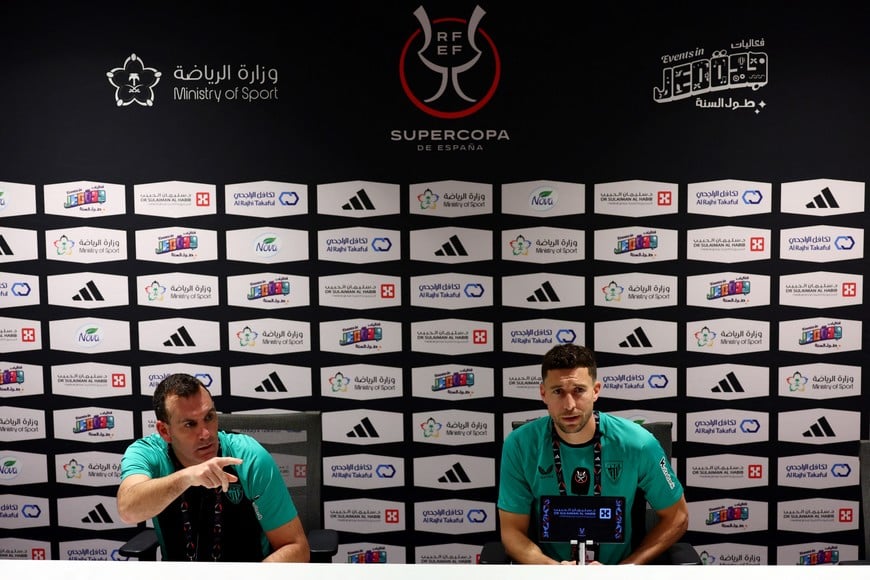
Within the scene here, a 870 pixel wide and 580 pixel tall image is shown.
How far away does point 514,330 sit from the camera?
11.2ft

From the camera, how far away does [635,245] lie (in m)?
3.36

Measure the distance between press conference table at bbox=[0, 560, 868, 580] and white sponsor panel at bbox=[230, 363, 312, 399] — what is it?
2578 mm

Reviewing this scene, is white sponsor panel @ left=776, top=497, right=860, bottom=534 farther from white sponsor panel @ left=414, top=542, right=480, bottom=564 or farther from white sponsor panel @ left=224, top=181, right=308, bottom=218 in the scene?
white sponsor panel @ left=224, top=181, right=308, bottom=218

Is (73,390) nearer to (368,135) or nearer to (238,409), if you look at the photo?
(238,409)

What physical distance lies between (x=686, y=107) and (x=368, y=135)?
4.34ft

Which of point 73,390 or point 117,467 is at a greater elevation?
point 73,390

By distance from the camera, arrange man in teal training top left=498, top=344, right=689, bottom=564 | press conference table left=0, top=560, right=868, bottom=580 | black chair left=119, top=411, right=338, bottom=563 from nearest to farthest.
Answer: press conference table left=0, top=560, right=868, bottom=580 < man in teal training top left=498, top=344, right=689, bottom=564 < black chair left=119, top=411, right=338, bottom=563

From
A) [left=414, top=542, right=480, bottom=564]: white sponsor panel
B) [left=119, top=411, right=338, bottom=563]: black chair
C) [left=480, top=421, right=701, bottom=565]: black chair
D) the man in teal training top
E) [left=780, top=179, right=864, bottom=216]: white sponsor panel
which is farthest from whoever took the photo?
[left=414, top=542, right=480, bottom=564]: white sponsor panel

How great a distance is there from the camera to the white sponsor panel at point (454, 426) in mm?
3471

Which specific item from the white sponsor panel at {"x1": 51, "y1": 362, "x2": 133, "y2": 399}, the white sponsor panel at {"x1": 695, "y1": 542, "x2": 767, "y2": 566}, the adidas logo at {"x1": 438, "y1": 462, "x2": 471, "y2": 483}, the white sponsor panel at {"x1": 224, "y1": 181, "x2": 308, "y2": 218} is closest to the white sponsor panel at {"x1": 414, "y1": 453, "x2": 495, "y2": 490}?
the adidas logo at {"x1": 438, "y1": 462, "x2": 471, "y2": 483}

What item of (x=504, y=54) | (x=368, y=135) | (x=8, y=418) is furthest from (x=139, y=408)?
(x=504, y=54)

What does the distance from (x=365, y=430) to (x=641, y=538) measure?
57.2 inches

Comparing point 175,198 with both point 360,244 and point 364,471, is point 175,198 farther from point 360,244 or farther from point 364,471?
point 364,471

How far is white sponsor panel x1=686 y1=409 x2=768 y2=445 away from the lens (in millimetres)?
3434
